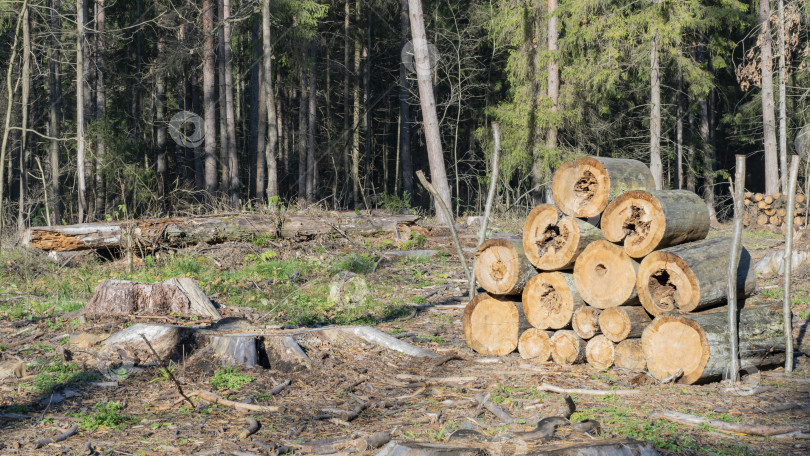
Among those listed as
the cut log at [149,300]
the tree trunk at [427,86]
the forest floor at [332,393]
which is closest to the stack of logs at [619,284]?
the forest floor at [332,393]

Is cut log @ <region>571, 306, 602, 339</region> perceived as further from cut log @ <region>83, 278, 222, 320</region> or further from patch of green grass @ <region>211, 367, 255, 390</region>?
cut log @ <region>83, 278, 222, 320</region>

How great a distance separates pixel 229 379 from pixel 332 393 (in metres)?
0.94

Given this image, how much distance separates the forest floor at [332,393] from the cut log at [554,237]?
1056 millimetres

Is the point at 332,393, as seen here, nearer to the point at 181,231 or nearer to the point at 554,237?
the point at 554,237

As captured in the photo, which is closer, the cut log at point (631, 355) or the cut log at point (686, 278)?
the cut log at point (686, 278)

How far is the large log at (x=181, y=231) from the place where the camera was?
11.0m

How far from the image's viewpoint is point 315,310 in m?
8.71

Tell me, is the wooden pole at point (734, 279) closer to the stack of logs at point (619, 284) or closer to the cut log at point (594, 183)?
the stack of logs at point (619, 284)

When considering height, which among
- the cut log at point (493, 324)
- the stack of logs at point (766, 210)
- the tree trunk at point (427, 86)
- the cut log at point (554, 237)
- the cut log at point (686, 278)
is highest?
the tree trunk at point (427, 86)

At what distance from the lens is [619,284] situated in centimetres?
598

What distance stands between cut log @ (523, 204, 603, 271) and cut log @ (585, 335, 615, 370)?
31.1 inches

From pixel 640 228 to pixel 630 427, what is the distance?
2096 mm

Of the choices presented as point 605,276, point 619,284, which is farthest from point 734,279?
point 605,276

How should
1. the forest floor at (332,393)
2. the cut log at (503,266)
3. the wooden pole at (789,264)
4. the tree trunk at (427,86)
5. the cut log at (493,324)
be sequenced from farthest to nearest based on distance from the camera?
1. the tree trunk at (427,86)
2. the cut log at (493,324)
3. the cut log at (503,266)
4. the wooden pole at (789,264)
5. the forest floor at (332,393)
